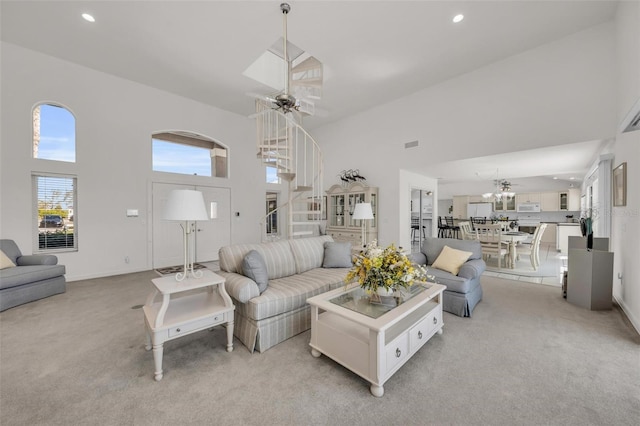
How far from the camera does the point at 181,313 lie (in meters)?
2.10

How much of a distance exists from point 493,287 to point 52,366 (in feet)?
17.5

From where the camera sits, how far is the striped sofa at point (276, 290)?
224 centimetres

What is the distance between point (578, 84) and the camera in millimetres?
3600

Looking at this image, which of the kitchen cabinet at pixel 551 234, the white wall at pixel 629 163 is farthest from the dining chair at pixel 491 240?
the kitchen cabinet at pixel 551 234

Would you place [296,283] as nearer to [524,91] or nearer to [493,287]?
[493,287]

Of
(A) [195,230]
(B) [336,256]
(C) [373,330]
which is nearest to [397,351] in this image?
(C) [373,330]

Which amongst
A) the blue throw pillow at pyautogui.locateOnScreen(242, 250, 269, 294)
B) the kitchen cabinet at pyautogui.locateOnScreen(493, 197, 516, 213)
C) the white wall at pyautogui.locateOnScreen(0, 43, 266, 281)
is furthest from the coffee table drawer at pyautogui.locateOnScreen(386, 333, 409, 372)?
the kitchen cabinet at pyautogui.locateOnScreen(493, 197, 516, 213)

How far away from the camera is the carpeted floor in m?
1.54

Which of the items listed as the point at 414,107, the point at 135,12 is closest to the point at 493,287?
the point at 414,107

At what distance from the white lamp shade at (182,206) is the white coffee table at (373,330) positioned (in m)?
1.29

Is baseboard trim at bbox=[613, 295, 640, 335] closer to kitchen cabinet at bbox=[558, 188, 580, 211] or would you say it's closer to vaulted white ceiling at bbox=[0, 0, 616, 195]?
vaulted white ceiling at bbox=[0, 0, 616, 195]

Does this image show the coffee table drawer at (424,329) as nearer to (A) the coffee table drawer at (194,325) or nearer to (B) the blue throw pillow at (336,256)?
(B) the blue throw pillow at (336,256)

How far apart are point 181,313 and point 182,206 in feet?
2.96

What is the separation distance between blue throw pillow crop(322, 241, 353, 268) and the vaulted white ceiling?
2120mm
